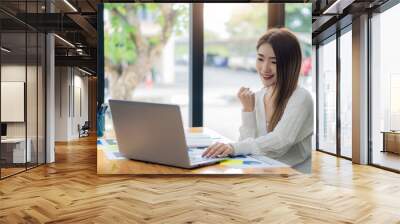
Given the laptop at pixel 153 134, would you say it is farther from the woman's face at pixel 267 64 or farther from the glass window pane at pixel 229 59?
the woman's face at pixel 267 64

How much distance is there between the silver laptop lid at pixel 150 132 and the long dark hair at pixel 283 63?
129cm

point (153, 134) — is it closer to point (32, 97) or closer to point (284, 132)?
point (284, 132)

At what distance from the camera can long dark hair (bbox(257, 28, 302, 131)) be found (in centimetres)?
521

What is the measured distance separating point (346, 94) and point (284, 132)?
12.4 feet

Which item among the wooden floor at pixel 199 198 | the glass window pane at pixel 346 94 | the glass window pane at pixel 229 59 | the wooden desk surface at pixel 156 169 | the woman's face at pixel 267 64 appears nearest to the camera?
the wooden floor at pixel 199 198

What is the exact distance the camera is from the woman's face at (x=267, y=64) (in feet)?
17.3

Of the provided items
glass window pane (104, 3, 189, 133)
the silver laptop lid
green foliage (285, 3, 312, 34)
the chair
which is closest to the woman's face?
green foliage (285, 3, 312, 34)

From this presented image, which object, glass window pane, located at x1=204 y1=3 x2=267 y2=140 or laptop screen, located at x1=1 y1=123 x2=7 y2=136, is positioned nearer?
glass window pane, located at x1=204 y1=3 x2=267 y2=140

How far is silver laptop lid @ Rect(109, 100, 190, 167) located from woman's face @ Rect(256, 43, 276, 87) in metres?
1.38

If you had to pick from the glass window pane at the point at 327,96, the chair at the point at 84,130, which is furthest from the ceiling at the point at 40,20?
the glass window pane at the point at 327,96

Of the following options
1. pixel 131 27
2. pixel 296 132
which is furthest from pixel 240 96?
pixel 131 27

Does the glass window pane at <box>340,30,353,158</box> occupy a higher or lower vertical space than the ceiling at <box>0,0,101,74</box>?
lower

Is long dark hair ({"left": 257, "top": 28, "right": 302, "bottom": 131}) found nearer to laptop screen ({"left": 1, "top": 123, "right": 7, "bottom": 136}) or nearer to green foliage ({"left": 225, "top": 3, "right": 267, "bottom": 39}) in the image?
green foliage ({"left": 225, "top": 3, "right": 267, "bottom": 39})

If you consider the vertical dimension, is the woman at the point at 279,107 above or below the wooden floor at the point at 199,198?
above
